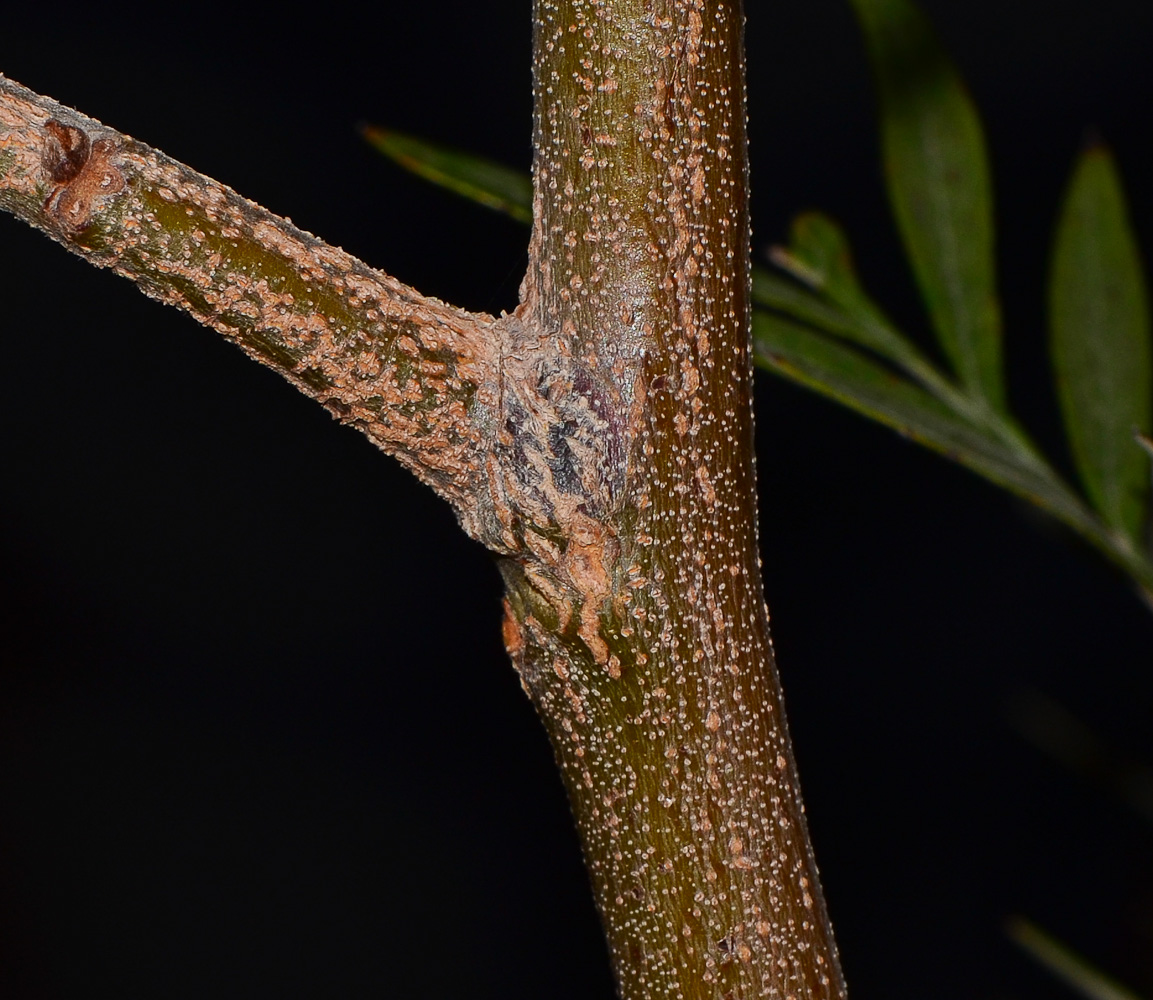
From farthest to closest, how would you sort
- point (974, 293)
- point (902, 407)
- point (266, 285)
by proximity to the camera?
point (974, 293), point (902, 407), point (266, 285)

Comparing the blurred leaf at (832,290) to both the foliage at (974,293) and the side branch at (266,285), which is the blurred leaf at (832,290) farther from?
the side branch at (266,285)

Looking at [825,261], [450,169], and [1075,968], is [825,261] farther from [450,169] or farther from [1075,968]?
[1075,968]

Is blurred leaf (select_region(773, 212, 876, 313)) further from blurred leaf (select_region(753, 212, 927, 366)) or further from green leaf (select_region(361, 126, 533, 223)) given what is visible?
green leaf (select_region(361, 126, 533, 223))

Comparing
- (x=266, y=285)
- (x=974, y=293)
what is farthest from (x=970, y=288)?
(x=266, y=285)

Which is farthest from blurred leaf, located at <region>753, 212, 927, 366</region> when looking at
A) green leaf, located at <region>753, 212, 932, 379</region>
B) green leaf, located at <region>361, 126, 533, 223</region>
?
green leaf, located at <region>361, 126, 533, 223</region>

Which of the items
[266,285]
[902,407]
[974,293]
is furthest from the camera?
[974,293]

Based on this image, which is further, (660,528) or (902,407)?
(902,407)

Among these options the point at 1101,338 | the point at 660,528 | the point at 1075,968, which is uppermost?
the point at 1101,338
